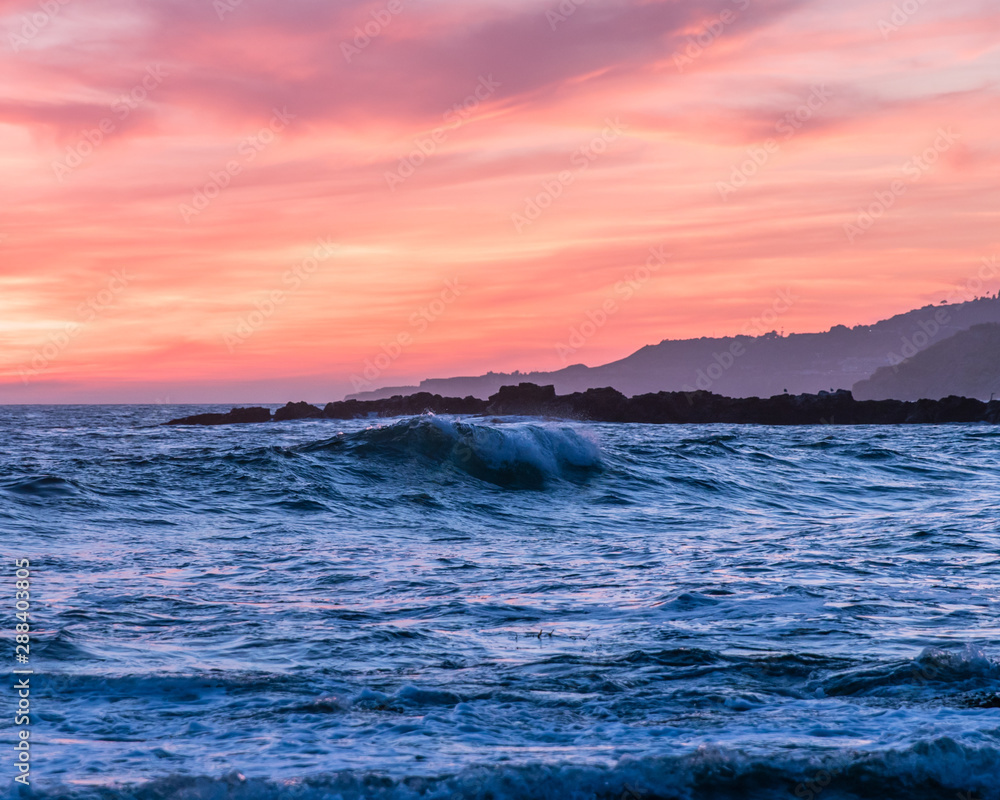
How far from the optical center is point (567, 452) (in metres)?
23.5

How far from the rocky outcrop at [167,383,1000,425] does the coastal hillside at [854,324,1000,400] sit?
96.7m

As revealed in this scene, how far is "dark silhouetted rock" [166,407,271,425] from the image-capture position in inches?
2698

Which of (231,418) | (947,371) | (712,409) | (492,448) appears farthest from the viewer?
(947,371)

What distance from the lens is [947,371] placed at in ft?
515

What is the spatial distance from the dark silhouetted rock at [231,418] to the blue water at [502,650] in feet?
177

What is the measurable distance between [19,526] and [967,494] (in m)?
18.8

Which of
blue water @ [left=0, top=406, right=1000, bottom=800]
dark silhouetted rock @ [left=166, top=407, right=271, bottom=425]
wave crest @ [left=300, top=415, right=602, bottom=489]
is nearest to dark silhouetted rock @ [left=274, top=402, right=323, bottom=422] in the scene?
dark silhouetted rock @ [left=166, top=407, right=271, bottom=425]

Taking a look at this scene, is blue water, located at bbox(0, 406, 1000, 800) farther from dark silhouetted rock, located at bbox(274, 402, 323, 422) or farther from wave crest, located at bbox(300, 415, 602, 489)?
dark silhouetted rock, located at bbox(274, 402, 323, 422)

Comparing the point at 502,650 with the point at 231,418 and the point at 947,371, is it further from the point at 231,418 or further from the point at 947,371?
the point at 947,371

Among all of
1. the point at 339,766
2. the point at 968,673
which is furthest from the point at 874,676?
the point at 339,766

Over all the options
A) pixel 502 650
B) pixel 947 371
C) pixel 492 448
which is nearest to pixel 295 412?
pixel 492 448

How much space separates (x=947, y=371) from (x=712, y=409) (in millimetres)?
112580

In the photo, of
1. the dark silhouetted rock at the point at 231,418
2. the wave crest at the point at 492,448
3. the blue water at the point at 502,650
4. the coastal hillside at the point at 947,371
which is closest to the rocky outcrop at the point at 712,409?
the dark silhouetted rock at the point at 231,418

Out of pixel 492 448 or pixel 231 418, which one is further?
pixel 231 418
